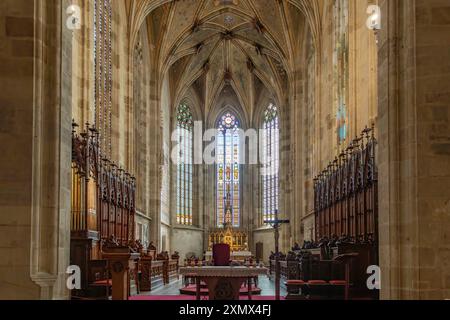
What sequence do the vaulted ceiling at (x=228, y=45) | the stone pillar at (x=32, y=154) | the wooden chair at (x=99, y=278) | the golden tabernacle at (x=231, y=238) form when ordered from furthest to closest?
1. the golden tabernacle at (x=231, y=238)
2. the vaulted ceiling at (x=228, y=45)
3. the wooden chair at (x=99, y=278)
4. the stone pillar at (x=32, y=154)

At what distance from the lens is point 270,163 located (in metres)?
40.1

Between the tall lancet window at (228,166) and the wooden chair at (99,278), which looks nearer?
the wooden chair at (99,278)

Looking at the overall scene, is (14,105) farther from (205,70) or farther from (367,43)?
(205,70)

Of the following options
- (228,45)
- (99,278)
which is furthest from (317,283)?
(228,45)

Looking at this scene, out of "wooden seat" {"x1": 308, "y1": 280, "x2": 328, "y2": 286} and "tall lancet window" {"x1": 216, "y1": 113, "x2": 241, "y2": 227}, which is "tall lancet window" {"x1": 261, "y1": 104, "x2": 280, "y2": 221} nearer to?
"tall lancet window" {"x1": 216, "y1": 113, "x2": 241, "y2": 227}

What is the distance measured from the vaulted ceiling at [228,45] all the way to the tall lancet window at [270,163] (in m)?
1.64

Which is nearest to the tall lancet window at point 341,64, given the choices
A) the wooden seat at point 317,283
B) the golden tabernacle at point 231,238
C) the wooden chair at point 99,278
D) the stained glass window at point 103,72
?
the wooden seat at point 317,283

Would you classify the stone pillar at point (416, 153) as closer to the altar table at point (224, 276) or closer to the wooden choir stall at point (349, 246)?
the altar table at point (224, 276)

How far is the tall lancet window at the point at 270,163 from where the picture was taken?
3939cm

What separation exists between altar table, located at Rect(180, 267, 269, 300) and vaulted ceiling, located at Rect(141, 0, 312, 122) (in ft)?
69.1

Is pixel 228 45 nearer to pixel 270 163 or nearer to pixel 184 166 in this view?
pixel 270 163

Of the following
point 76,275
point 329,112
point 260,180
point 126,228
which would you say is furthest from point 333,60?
point 260,180

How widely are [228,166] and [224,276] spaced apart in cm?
3127
